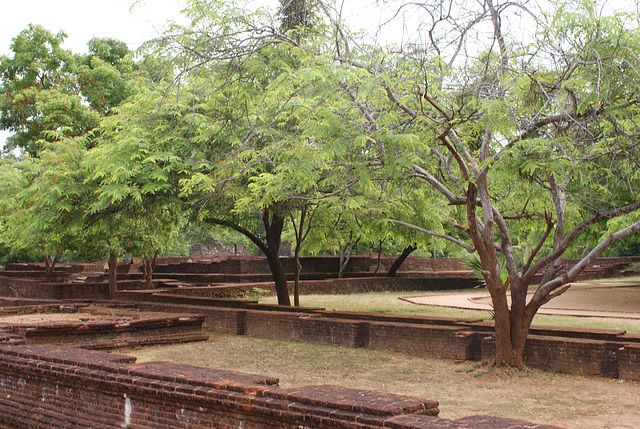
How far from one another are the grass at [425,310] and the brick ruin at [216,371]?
152 inches

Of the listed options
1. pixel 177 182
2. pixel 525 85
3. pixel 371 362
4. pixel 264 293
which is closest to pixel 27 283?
pixel 264 293

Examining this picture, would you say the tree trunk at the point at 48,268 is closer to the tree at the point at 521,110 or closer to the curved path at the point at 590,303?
the curved path at the point at 590,303

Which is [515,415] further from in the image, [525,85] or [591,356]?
[525,85]

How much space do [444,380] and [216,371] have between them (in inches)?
164

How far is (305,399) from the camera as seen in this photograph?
4.78 m

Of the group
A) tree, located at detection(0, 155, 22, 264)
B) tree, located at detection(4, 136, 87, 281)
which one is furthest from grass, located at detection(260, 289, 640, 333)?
tree, located at detection(0, 155, 22, 264)

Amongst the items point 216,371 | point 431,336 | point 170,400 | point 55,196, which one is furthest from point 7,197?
point 170,400

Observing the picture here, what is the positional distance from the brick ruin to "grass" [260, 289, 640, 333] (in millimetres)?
3860

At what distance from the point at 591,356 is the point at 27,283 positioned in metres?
20.1

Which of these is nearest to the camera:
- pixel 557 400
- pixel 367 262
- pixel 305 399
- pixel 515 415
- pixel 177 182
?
pixel 305 399

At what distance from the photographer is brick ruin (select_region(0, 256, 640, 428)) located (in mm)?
4762

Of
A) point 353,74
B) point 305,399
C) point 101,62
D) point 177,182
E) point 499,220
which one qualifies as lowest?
point 305,399

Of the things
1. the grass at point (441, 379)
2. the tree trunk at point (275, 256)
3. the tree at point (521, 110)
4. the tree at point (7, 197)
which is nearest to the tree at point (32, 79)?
the tree at point (7, 197)

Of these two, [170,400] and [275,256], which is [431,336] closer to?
[170,400]
